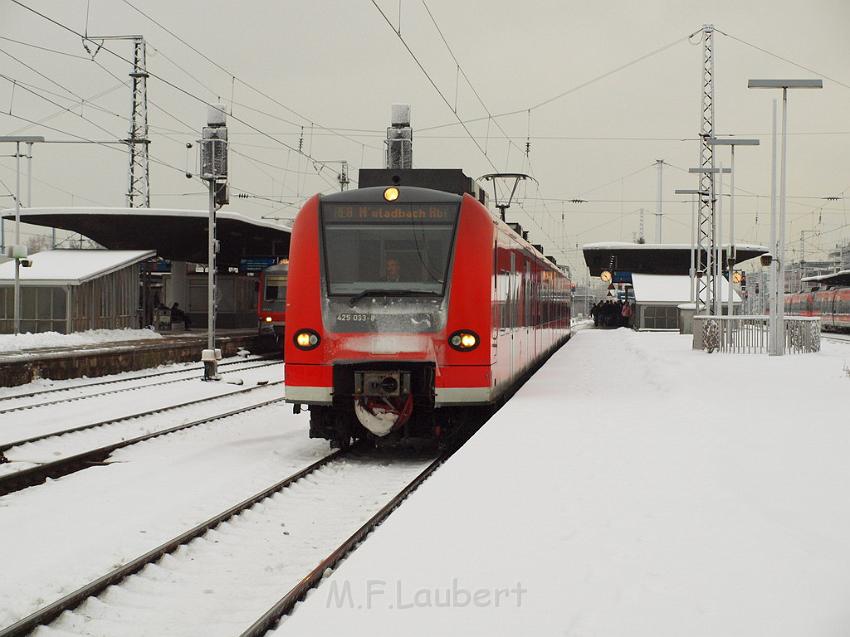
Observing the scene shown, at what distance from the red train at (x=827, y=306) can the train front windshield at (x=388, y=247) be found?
45141 millimetres

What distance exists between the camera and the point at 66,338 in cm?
2619

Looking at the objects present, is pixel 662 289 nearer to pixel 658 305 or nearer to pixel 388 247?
pixel 658 305

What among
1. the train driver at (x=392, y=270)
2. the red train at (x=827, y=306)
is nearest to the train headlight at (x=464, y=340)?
the train driver at (x=392, y=270)

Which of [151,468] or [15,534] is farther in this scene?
[151,468]

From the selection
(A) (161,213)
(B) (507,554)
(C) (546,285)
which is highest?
(A) (161,213)

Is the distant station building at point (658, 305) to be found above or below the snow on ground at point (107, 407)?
above

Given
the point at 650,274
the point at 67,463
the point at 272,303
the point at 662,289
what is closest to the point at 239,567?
the point at 67,463

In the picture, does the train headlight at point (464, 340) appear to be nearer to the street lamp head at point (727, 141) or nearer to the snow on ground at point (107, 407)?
the snow on ground at point (107, 407)

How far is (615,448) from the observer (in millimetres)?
9055

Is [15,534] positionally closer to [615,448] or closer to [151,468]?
[151,468]

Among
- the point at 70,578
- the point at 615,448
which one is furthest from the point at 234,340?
the point at 70,578

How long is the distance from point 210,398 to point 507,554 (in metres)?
11.9

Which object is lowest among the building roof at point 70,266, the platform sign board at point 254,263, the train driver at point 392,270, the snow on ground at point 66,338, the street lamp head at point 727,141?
the snow on ground at point 66,338

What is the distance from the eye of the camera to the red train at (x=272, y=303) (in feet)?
102
